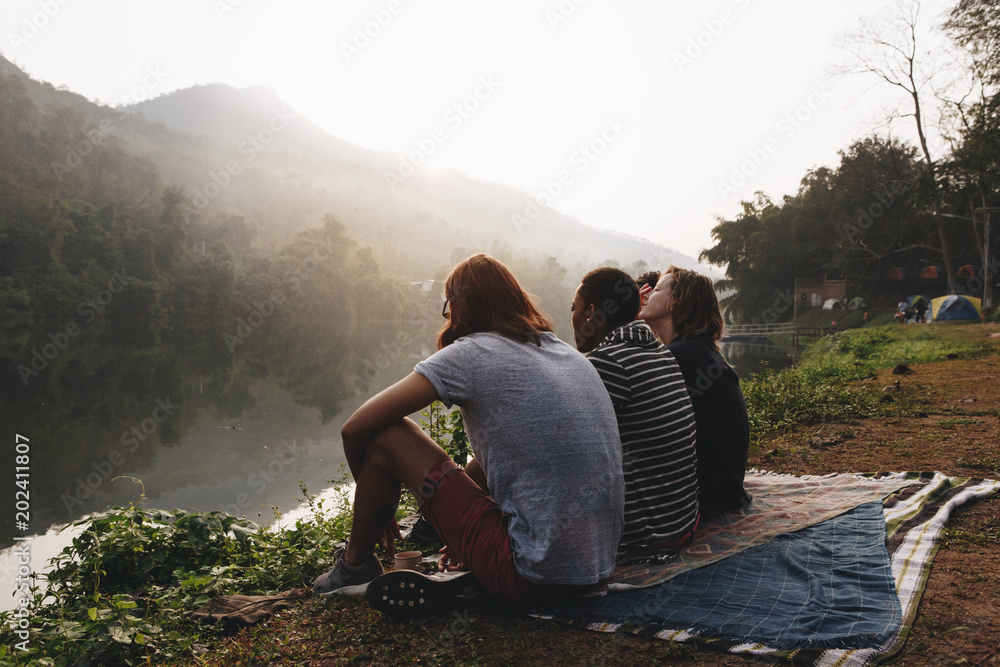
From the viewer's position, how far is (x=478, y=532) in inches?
78.4

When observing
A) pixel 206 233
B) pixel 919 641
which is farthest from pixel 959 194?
pixel 206 233

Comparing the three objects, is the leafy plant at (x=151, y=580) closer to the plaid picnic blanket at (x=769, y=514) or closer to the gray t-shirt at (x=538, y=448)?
the gray t-shirt at (x=538, y=448)

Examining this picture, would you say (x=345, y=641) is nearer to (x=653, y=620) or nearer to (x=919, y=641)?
(x=653, y=620)

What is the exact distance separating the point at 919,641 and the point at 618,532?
94cm

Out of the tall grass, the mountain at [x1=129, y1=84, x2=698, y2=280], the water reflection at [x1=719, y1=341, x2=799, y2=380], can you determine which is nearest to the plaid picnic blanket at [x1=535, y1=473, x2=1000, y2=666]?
the tall grass

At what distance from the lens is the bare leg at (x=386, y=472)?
2049mm

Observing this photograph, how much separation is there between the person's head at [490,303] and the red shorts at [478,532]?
19.5 inches

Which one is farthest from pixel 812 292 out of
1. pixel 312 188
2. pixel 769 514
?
pixel 312 188

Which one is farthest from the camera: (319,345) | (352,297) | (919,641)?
(352,297)

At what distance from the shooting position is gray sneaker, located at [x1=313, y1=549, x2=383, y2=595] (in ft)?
7.83

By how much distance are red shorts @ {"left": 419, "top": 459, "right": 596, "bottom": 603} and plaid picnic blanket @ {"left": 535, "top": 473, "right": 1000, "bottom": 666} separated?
6.9 inches

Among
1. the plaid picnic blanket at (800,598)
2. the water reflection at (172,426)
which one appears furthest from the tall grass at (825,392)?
the water reflection at (172,426)

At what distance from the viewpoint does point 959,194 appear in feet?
70.9

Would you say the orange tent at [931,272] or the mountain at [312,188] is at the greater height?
the mountain at [312,188]
